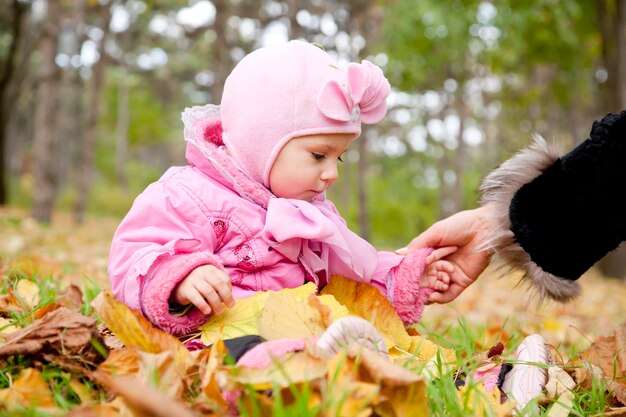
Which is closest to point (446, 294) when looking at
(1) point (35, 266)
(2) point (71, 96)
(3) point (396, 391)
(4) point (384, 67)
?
(3) point (396, 391)

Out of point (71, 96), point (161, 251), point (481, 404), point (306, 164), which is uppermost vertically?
point (306, 164)

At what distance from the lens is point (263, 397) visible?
3.58 feet

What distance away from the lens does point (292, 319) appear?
1450mm

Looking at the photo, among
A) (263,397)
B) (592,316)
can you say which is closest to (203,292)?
(263,397)

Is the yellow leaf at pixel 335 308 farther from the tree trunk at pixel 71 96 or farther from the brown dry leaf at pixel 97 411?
the tree trunk at pixel 71 96

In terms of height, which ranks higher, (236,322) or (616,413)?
(236,322)

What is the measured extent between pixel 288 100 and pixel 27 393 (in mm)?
995

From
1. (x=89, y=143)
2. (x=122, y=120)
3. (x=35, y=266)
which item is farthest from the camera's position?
(x=122, y=120)

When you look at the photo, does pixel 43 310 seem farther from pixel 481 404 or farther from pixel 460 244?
pixel 460 244

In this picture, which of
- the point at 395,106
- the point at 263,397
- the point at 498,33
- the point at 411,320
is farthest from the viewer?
the point at 395,106

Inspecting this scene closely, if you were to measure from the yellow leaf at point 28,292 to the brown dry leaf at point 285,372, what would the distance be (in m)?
1.07

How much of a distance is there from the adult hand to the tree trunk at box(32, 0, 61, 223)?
7.91 m

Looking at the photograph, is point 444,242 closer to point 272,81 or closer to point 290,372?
point 272,81

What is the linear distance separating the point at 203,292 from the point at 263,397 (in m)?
0.45
